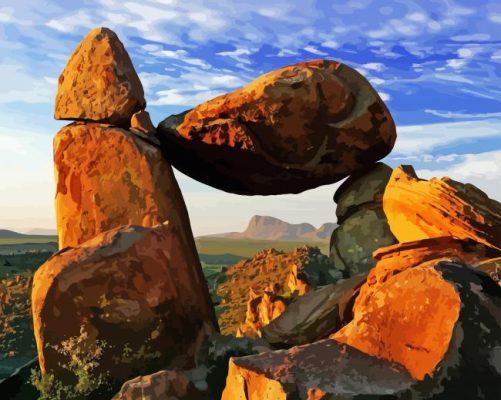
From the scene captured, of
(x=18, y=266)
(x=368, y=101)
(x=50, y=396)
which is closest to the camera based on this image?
(x=50, y=396)

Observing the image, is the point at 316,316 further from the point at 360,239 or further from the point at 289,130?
the point at 289,130

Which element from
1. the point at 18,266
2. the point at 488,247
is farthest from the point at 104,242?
the point at 18,266

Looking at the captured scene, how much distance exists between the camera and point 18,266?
4953 cm

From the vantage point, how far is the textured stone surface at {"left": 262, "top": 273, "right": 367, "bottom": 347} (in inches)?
453

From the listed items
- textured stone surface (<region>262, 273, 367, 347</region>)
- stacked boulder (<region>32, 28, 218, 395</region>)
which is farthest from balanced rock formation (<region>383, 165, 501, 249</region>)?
stacked boulder (<region>32, 28, 218, 395</region>)

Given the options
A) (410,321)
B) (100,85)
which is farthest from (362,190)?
(410,321)

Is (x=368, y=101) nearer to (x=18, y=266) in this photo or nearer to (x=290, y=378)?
(x=290, y=378)

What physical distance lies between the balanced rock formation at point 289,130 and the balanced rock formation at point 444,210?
2.69m

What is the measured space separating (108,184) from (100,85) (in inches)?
102

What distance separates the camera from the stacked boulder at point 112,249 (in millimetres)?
10000

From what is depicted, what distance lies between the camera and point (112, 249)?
10336mm

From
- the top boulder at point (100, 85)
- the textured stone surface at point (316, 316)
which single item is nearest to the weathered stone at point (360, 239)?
the textured stone surface at point (316, 316)

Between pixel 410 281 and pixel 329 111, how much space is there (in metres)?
8.57

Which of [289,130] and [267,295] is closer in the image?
[289,130]
